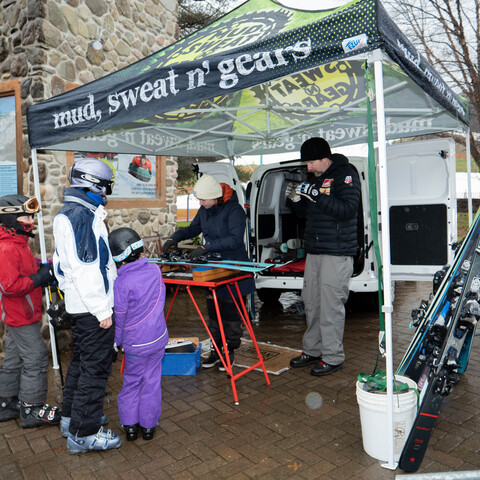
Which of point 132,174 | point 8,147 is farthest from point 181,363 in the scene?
point 132,174

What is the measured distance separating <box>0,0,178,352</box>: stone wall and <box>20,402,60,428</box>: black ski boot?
1744 millimetres

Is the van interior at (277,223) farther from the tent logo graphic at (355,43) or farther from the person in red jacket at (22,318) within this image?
the tent logo graphic at (355,43)

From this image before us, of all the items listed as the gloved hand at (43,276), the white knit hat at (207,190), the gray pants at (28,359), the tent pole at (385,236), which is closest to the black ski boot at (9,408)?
the gray pants at (28,359)

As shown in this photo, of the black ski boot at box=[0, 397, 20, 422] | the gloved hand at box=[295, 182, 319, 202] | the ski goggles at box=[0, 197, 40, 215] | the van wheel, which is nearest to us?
the ski goggles at box=[0, 197, 40, 215]

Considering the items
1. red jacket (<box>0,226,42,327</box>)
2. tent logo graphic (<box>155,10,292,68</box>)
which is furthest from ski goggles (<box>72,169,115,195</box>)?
tent logo graphic (<box>155,10,292,68</box>)

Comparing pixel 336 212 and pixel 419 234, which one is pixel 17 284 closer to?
pixel 336 212

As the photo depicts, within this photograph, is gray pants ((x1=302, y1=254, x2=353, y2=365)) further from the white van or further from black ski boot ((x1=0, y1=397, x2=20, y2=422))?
black ski boot ((x1=0, y1=397, x2=20, y2=422))

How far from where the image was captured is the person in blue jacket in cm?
435

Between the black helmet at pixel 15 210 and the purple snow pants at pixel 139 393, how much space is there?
1.24 meters

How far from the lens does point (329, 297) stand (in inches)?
167

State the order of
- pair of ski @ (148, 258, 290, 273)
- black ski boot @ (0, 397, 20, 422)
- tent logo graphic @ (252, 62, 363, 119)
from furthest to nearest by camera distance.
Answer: tent logo graphic @ (252, 62, 363, 119), pair of ski @ (148, 258, 290, 273), black ski boot @ (0, 397, 20, 422)

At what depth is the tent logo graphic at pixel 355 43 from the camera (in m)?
2.59

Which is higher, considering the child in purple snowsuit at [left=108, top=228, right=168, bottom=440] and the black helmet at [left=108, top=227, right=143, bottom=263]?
the black helmet at [left=108, top=227, right=143, bottom=263]

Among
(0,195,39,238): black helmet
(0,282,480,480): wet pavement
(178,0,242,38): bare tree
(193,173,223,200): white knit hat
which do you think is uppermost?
(178,0,242,38): bare tree
